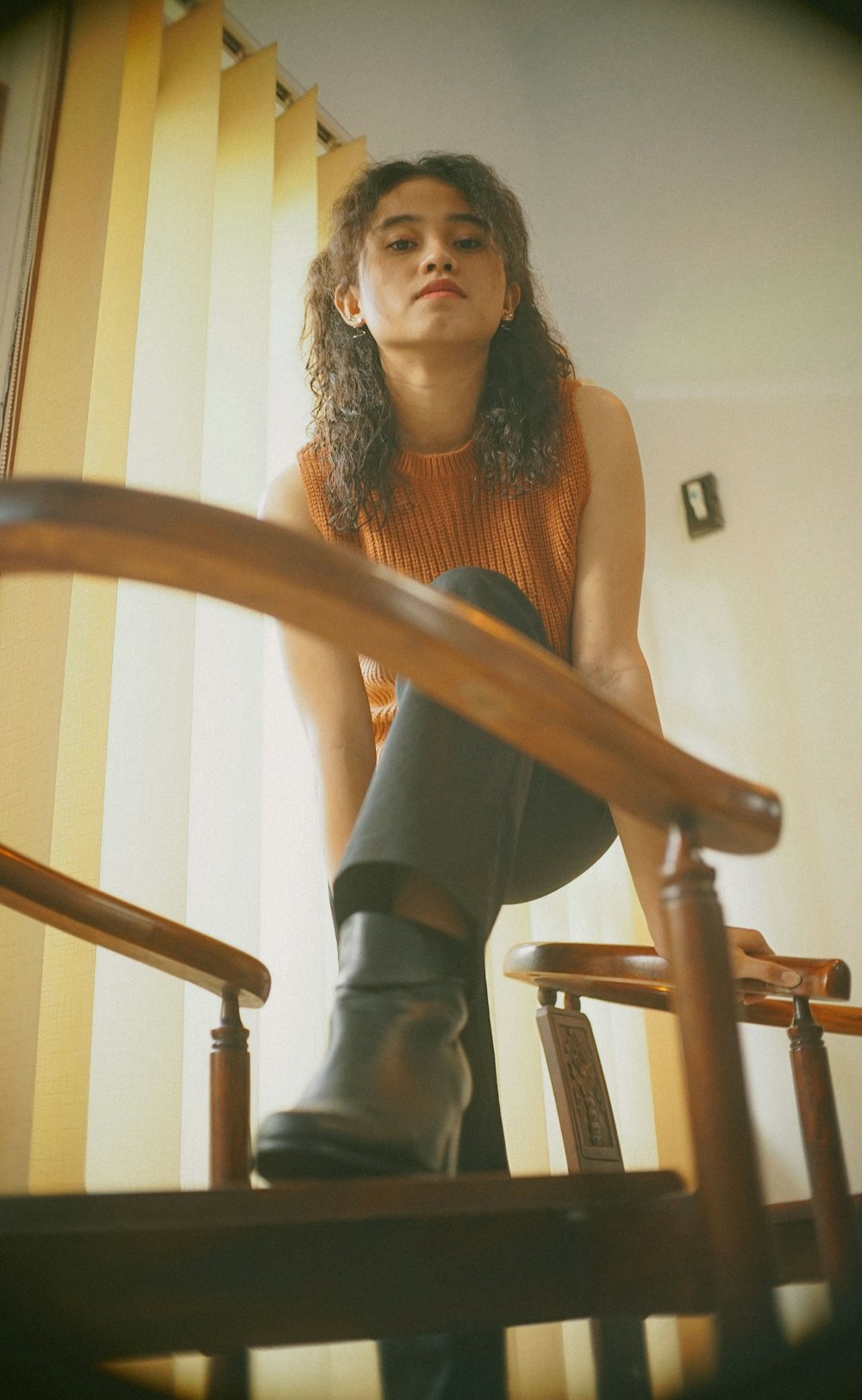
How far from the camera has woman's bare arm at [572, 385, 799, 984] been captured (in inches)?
40.9

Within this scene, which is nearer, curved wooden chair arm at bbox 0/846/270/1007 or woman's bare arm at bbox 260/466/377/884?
curved wooden chair arm at bbox 0/846/270/1007

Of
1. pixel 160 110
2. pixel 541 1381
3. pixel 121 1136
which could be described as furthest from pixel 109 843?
pixel 160 110

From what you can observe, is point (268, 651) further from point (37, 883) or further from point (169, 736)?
point (37, 883)

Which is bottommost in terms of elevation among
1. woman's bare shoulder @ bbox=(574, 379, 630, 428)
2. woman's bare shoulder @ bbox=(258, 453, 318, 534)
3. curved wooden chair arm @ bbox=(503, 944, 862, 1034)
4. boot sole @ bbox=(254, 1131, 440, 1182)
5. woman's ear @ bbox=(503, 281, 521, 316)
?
boot sole @ bbox=(254, 1131, 440, 1182)

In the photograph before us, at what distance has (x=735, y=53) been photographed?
108 inches

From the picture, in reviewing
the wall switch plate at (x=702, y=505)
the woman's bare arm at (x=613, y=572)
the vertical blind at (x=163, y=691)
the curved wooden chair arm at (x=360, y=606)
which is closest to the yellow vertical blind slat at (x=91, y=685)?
the vertical blind at (x=163, y=691)

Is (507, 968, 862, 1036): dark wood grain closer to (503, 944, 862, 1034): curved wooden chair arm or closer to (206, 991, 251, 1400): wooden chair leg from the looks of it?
(503, 944, 862, 1034): curved wooden chair arm

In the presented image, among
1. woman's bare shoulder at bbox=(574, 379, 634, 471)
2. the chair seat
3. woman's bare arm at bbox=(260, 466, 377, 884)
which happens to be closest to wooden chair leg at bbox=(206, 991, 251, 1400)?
woman's bare arm at bbox=(260, 466, 377, 884)

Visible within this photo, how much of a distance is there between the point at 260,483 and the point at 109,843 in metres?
0.66

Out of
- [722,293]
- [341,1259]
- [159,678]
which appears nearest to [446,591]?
[341,1259]

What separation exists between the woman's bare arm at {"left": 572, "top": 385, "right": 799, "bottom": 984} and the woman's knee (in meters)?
0.18

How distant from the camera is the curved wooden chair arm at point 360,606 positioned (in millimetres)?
478

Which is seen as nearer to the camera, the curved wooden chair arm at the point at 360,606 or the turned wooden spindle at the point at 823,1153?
the curved wooden chair arm at the point at 360,606

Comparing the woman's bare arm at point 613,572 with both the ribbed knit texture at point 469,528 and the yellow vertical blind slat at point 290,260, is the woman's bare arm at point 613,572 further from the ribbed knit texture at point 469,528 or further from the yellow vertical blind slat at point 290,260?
the yellow vertical blind slat at point 290,260
